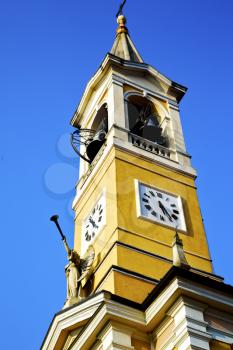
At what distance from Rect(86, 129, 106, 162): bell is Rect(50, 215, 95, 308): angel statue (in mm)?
4850

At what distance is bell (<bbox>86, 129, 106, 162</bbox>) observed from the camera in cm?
2400

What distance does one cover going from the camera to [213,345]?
559 inches

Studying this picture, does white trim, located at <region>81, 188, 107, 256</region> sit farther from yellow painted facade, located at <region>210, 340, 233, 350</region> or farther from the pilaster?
yellow painted facade, located at <region>210, 340, 233, 350</region>

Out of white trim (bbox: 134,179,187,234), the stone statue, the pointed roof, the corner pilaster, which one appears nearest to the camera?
the corner pilaster

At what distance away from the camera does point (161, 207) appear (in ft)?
67.2

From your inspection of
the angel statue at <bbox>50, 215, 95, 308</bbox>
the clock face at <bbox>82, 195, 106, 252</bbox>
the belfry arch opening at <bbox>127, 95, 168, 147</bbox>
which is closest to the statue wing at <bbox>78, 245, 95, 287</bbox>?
the angel statue at <bbox>50, 215, 95, 308</bbox>

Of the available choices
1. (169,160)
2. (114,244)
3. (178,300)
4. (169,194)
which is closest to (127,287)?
(114,244)

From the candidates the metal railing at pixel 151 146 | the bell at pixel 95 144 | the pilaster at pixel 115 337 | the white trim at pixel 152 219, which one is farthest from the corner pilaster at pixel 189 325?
the bell at pixel 95 144

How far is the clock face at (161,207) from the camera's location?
20.1 metres

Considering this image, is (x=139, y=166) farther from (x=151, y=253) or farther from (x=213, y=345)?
(x=213, y=345)

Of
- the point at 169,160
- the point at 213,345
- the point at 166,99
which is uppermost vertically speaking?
the point at 166,99

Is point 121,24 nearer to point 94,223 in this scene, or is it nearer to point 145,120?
point 145,120

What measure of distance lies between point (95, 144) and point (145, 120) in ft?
6.80

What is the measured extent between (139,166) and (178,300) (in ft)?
25.2
